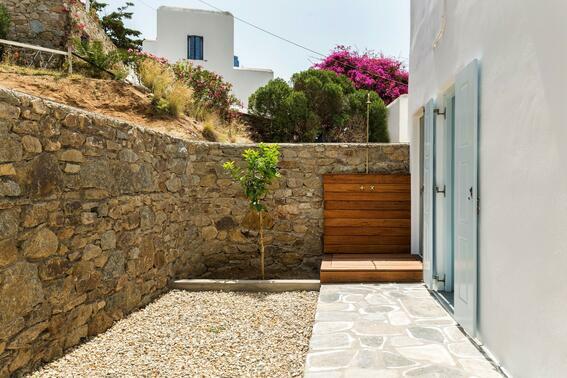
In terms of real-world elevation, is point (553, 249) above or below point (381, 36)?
below

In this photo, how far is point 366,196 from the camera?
6441 mm

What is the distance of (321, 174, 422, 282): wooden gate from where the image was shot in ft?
20.9

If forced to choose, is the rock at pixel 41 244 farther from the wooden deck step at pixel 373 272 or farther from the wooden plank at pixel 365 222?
the wooden plank at pixel 365 222

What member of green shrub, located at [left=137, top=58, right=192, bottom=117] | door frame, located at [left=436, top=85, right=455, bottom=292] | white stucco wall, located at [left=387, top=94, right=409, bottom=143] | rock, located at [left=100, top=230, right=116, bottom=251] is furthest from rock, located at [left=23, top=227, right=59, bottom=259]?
white stucco wall, located at [left=387, top=94, right=409, bottom=143]

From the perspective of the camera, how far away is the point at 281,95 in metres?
10.0

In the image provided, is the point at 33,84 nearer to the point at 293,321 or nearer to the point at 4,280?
the point at 4,280

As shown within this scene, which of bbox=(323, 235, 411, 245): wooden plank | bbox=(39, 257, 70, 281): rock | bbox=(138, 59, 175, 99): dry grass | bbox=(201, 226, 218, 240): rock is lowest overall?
bbox=(323, 235, 411, 245): wooden plank

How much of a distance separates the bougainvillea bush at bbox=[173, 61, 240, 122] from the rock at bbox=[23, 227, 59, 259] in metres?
6.91

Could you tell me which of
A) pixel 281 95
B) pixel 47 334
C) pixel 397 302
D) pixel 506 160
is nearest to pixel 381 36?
pixel 281 95

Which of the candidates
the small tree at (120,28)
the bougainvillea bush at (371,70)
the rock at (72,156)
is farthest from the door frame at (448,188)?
the small tree at (120,28)

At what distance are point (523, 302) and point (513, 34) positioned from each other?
5.31ft

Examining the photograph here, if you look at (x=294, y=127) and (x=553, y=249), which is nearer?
(x=553, y=249)

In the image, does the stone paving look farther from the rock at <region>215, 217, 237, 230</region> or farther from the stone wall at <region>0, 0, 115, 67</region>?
the stone wall at <region>0, 0, 115, 67</region>

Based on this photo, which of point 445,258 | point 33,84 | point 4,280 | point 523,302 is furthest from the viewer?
point 33,84
